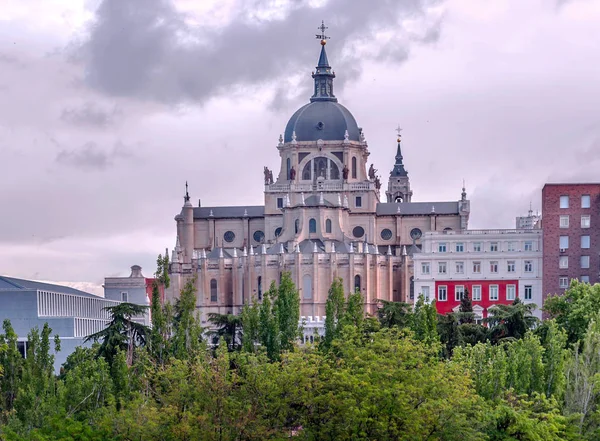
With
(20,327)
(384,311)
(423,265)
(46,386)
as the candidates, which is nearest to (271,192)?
(423,265)

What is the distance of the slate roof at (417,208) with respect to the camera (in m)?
179

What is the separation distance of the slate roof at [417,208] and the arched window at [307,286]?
1823cm

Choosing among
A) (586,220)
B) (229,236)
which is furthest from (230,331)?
(229,236)

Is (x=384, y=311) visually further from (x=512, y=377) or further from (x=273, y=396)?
(x=273, y=396)

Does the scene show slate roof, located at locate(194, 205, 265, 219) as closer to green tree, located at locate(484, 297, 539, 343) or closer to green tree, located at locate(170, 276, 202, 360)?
green tree, located at locate(484, 297, 539, 343)

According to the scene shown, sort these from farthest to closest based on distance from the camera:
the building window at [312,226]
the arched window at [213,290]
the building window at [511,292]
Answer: the building window at [312,226] < the arched window at [213,290] < the building window at [511,292]

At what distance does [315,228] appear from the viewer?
174 metres

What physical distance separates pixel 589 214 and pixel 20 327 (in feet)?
160

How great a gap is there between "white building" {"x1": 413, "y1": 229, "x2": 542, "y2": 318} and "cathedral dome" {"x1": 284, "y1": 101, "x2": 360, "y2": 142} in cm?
4541

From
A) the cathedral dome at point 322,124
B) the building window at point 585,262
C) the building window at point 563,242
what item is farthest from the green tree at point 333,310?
the cathedral dome at point 322,124

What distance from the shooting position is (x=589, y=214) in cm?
12750

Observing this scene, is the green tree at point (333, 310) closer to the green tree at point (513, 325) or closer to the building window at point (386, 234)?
the green tree at point (513, 325)

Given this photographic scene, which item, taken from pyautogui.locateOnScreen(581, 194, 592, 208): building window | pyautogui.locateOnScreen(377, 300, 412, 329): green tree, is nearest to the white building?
pyautogui.locateOnScreen(581, 194, 592, 208): building window

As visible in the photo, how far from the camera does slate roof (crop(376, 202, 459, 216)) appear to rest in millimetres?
179250
